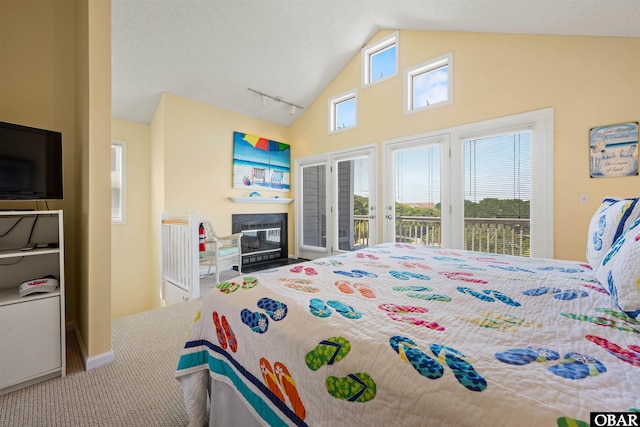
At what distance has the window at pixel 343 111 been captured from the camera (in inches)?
174

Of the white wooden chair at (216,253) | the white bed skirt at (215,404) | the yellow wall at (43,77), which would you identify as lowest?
the white bed skirt at (215,404)

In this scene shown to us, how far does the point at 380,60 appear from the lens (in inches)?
160

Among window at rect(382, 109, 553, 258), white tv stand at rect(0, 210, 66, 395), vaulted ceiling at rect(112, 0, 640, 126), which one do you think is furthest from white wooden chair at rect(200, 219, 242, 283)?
window at rect(382, 109, 553, 258)

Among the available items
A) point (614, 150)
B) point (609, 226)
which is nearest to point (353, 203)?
point (614, 150)

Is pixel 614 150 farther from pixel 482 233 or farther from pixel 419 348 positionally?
pixel 419 348

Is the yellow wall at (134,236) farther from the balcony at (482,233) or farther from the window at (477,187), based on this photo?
the balcony at (482,233)

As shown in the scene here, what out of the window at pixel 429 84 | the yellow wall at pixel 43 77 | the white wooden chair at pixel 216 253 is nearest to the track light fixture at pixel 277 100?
the window at pixel 429 84

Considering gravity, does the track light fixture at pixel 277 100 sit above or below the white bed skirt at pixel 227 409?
above

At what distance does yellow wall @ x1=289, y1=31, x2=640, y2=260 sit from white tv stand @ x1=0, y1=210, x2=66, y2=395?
395 centimetres

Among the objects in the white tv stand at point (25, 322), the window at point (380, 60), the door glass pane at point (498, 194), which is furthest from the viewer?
the window at point (380, 60)

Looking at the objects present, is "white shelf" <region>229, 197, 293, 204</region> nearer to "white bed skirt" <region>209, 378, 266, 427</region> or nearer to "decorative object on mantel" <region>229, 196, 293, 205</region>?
"decorative object on mantel" <region>229, 196, 293, 205</region>

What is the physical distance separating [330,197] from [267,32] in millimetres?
2626

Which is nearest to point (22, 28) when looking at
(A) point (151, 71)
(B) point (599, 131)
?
(A) point (151, 71)

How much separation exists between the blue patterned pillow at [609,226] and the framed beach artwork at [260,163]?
14.1ft
